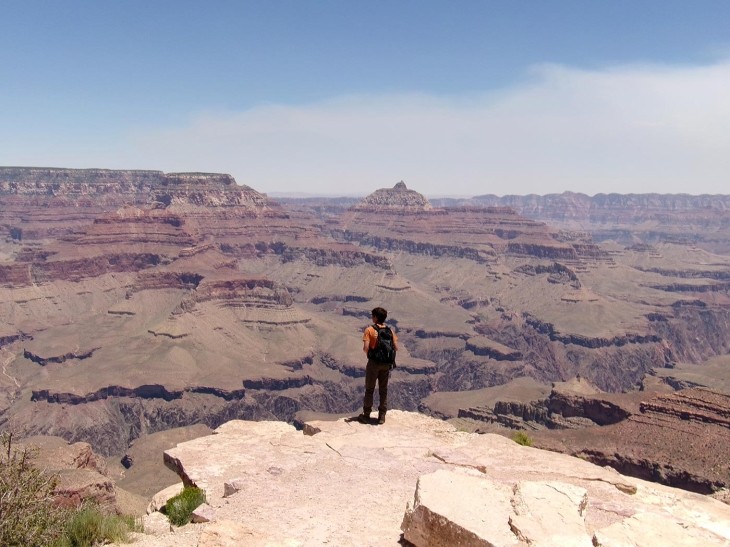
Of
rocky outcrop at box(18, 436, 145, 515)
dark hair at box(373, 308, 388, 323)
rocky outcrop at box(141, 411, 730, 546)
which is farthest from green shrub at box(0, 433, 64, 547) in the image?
dark hair at box(373, 308, 388, 323)

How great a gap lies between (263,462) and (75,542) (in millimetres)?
5366

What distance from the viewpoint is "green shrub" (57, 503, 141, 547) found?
13.3 m

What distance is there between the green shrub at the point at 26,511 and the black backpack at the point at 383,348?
9.45m

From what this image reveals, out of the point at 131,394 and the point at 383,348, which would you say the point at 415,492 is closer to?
the point at 383,348

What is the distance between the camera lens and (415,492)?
13.3 m

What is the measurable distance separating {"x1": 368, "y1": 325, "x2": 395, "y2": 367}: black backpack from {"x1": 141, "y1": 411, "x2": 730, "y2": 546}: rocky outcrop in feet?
8.10

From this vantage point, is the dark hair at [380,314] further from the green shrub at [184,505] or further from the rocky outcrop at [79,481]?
the rocky outcrop at [79,481]

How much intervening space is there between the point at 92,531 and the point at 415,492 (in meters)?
6.91

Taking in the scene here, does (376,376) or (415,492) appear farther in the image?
(376,376)

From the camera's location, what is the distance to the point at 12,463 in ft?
49.9

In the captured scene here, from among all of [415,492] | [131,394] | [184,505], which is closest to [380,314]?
[415,492]

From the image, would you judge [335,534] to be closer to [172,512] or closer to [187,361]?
[172,512]

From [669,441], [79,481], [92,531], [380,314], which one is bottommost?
[669,441]

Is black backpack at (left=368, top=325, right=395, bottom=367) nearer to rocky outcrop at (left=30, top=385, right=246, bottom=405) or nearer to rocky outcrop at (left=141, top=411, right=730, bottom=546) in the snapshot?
rocky outcrop at (left=141, top=411, right=730, bottom=546)
